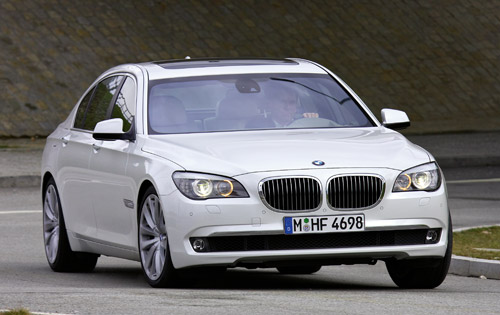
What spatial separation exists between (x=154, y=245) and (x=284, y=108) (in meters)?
1.50

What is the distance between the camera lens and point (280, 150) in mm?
8617

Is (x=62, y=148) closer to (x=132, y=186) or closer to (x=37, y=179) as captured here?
(x=132, y=186)

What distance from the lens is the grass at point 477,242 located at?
1105 centimetres

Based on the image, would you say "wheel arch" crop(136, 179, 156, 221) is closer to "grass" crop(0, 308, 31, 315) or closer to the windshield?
the windshield

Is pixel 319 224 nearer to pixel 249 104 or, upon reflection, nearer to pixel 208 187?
pixel 208 187

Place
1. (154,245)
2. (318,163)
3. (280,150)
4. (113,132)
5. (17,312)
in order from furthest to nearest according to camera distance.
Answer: (113,132)
(154,245)
(280,150)
(318,163)
(17,312)

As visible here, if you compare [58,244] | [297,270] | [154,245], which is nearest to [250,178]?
[154,245]

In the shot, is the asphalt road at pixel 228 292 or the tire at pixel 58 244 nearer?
the asphalt road at pixel 228 292

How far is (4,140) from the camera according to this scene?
964 inches

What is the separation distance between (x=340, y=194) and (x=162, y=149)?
1.25m

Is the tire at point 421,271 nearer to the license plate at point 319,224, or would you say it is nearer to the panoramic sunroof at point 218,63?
the license plate at point 319,224

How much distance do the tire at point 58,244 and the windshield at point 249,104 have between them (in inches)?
62.4

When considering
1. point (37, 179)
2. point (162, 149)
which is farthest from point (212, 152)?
point (37, 179)

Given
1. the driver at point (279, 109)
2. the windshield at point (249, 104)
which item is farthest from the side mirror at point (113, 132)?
the driver at point (279, 109)
